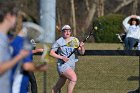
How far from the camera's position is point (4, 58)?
660cm

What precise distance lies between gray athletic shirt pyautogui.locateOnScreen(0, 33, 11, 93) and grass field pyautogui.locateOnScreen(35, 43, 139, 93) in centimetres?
793

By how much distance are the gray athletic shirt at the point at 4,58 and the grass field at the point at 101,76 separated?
26.0 feet

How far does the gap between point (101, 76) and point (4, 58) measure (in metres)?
8.66

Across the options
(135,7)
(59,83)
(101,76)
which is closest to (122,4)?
(135,7)

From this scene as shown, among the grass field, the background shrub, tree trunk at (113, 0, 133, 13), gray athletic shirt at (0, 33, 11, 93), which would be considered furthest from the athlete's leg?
tree trunk at (113, 0, 133, 13)

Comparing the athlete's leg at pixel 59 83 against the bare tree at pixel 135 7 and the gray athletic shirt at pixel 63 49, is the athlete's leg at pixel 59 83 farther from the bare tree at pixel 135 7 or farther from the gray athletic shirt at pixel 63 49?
the bare tree at pixel 135 7

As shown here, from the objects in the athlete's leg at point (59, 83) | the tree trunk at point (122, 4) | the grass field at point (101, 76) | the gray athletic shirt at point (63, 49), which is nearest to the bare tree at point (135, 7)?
the tree trunk at point (122, 4)

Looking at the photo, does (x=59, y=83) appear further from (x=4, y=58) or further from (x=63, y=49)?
(x=4, y=58)

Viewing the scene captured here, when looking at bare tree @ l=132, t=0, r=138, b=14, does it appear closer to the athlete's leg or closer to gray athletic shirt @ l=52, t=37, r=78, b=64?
the athlete's leg

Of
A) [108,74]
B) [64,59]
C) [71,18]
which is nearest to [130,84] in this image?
[108,74]

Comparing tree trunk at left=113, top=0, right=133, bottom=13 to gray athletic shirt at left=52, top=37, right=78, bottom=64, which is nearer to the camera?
gray athletic shirt at left=52, top=37, right=78, bottom=64

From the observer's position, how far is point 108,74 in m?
15.3

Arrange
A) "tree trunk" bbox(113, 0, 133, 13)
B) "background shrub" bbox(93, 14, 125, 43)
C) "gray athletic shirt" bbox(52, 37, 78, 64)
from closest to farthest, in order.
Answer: "gray athletic shirt" bbox(52, 37, 78, 64) < "background shrub" bbox(93, 14, 125, 43) < "tree trunk" bbox(113, 0, 133, 13)

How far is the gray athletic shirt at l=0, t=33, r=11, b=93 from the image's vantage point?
21.6 ft
